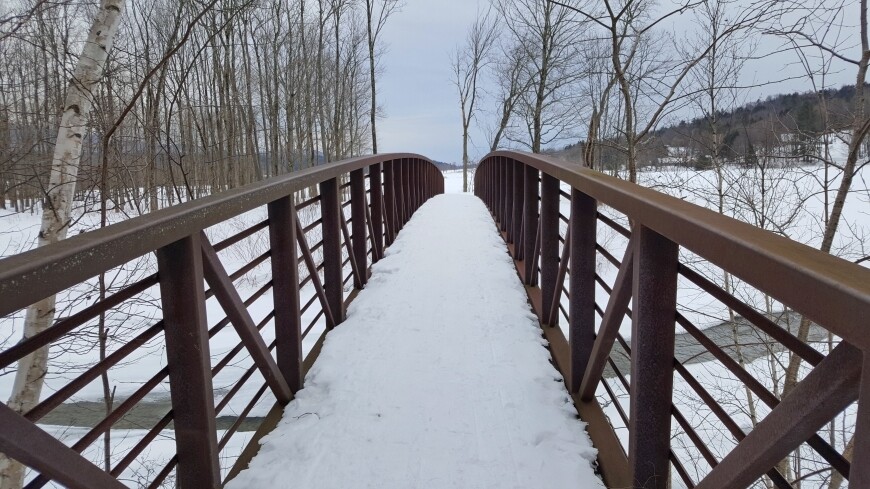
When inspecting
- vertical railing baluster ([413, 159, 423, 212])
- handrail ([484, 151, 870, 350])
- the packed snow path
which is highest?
handrail ([484, 151, 870, 350])

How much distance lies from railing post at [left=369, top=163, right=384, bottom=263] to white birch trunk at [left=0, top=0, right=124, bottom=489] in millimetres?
2467

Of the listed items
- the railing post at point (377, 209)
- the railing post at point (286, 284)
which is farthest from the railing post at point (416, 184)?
the railing post at point (286, 284)

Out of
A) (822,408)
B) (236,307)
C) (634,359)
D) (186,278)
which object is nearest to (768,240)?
(822,408)

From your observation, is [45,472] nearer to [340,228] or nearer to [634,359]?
→ [634,359]

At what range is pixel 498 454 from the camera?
7.18ft

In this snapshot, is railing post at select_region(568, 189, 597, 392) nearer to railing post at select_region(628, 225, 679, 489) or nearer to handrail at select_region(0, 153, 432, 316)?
railing post at select_region(628, 225, 679, 489)

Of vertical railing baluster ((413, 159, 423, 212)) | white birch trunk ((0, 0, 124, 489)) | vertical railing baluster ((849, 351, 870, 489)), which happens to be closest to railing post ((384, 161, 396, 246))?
white birch trunk ((0, 0, 124, 489))

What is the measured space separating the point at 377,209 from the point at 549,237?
8.61 ft

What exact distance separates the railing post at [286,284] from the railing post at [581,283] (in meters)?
1.35

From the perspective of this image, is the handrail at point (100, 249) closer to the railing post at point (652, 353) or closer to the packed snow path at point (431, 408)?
the packed snow path at point (431, 408)

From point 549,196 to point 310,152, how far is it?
22856 millimetres

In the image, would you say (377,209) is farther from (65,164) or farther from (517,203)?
(65,164)

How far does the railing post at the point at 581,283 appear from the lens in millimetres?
2598

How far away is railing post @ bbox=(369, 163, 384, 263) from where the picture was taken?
222 inches
